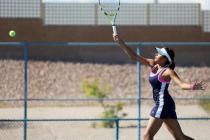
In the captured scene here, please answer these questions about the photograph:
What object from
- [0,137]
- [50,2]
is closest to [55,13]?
[50,2]

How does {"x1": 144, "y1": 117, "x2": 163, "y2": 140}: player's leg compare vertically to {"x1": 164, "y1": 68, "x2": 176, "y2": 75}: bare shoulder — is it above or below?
below

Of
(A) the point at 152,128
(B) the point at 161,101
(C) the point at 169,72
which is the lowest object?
(A) the point at 152,128

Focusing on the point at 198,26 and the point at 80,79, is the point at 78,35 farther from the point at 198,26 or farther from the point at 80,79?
the point at 198,26

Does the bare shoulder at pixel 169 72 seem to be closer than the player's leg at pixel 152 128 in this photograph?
Yes

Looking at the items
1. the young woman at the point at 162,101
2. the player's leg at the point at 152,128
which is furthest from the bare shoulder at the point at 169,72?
the player's leg at the point at 152,128

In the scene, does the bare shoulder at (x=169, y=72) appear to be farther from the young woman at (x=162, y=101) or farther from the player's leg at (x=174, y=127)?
the player's leg at (x=174, y=127)

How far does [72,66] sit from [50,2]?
2142 millimetres

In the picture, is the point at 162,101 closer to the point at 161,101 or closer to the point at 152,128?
the point at 161,101

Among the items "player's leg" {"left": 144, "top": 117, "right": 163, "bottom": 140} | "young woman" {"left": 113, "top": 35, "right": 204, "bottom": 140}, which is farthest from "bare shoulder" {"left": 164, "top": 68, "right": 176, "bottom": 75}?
"player's leg" {"left": 144, "top": 117, "right": 163, "bottom": 140}

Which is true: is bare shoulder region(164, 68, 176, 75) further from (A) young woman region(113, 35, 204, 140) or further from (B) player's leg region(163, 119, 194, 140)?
(B) player's leg region(163, 119, 194, 140)

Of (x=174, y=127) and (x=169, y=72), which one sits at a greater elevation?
(x=169, y=72)

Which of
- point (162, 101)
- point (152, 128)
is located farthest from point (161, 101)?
point (152, 128)

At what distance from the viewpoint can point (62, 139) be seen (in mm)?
15852

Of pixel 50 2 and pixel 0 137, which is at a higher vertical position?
pixel 50 2
